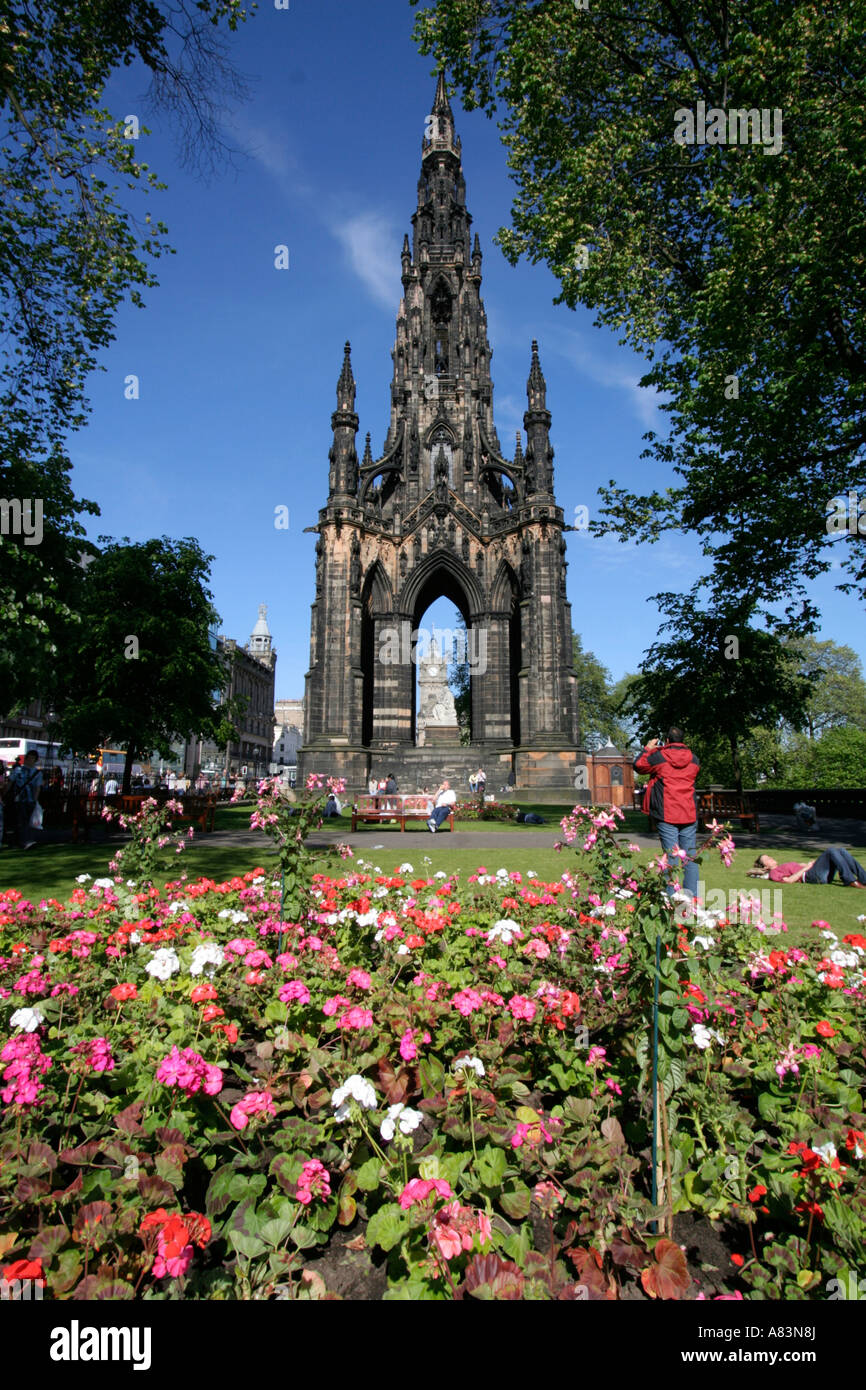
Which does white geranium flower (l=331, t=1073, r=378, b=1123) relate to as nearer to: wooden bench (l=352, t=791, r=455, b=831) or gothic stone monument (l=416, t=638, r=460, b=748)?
wooden bench (l=352, t=791, r=455, b=831)

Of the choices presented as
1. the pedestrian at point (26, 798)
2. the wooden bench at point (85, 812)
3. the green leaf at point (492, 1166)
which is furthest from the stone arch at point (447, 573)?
the green leaf at point (492, 1166)

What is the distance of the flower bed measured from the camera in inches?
79.4

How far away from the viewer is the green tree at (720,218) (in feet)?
38.0

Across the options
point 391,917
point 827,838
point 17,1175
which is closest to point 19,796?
point 391,917

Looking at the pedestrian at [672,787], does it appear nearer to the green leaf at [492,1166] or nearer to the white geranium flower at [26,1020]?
the green leaf at [492,1166]

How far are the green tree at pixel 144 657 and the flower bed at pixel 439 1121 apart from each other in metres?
17.8

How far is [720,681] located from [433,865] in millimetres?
10625

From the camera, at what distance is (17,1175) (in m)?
2.22

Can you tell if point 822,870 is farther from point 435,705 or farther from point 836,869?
point 435,705

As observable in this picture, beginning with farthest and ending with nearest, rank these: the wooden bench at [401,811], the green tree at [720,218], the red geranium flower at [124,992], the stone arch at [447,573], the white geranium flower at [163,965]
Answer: the stone arch at [447,573], the wooden bench at [401,811], the green tree at [720,218], the red geranium flower at [124,992], the white geranium flower at [163,965]

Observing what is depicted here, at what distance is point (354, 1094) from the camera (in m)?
2.33

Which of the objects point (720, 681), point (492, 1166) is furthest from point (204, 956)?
point (720, 681)
